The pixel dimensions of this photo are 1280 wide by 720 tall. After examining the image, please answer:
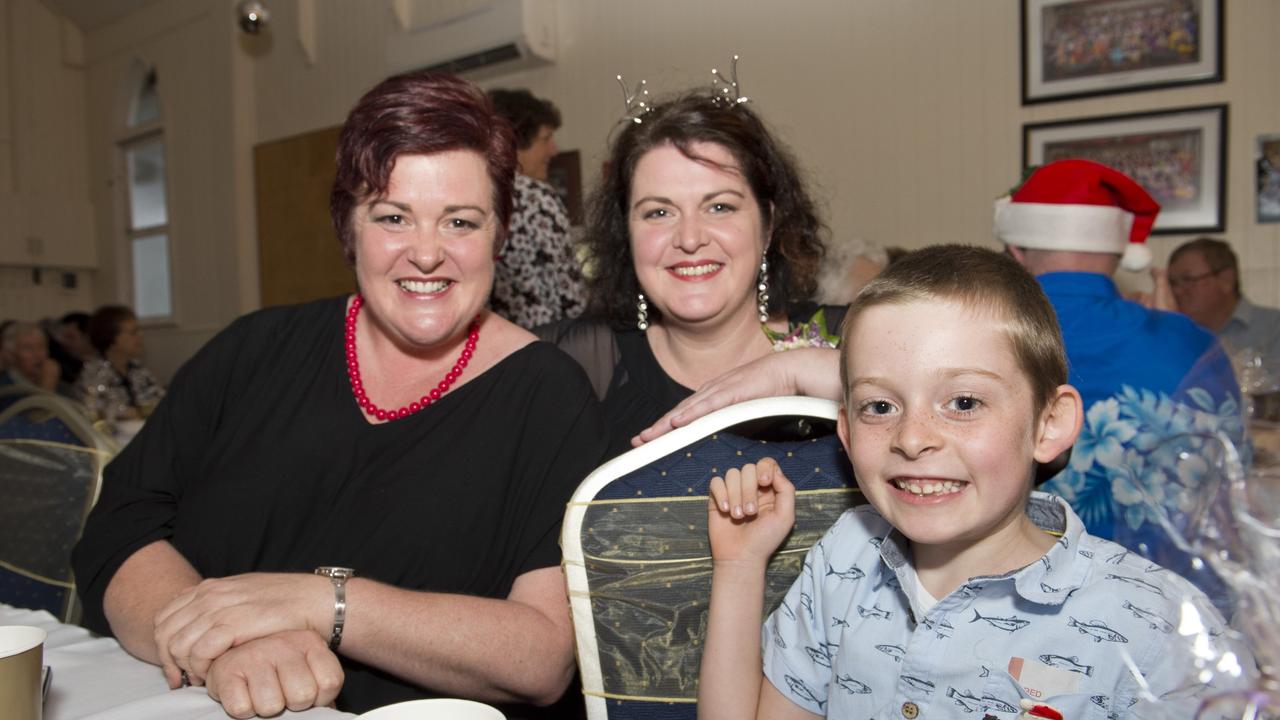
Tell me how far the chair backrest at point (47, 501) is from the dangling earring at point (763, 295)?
52.4 inches

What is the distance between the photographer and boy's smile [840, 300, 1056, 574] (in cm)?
102

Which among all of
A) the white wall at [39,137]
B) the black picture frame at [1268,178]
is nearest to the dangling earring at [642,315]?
the black picture frame at [1268,178]

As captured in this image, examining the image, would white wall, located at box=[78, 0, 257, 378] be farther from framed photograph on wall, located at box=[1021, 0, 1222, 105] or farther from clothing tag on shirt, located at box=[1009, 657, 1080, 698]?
clothing tag on shirt, located at box=[1009, 657, 1080, 698]

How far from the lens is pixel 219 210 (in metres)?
9.08

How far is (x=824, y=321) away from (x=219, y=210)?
8593mm

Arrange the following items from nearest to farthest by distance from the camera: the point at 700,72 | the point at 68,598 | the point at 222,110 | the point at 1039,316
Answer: the point at 1039,316, the point at 68,598, the point at 700,72, the point at 222,110

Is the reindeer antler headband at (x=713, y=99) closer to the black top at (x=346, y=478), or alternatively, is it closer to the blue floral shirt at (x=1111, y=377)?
the black top at (x=346, y=478)

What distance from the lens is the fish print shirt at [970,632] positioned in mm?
974

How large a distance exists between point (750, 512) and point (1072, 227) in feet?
5.03

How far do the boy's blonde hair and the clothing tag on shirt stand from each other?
0.94 ft

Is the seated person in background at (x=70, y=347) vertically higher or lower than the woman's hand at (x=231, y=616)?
higher

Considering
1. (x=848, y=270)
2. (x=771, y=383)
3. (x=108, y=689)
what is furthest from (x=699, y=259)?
(x=848, y=270)

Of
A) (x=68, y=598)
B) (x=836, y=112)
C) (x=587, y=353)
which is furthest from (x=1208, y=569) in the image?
(x=836, y=112)

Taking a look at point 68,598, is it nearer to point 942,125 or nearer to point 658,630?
point 658,630
